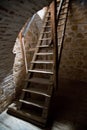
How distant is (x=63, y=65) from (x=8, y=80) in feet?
7.16

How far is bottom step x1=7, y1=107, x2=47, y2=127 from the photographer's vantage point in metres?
2.60

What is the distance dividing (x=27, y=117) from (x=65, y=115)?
77 cm

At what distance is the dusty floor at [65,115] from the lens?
2559mm

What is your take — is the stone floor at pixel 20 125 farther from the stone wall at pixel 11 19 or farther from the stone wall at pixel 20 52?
the stone wall at pixel 20 52

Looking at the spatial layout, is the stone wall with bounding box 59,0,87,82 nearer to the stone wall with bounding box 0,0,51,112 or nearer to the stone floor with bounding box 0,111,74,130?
the stone floor with bounding box 0,111,74,130

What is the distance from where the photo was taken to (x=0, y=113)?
2.92m

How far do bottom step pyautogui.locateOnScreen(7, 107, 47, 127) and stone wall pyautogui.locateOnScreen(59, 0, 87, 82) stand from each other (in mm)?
2253

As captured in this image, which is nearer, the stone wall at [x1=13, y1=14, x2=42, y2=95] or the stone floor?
the stone floor

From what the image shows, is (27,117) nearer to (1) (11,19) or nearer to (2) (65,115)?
(2) (65,115)

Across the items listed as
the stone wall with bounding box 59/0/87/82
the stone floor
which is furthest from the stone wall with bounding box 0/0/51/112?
the stone wall with bounding box 59/0/87/82

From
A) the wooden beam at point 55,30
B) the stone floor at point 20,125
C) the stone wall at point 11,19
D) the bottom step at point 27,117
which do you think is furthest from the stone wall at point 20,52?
the stone floor at point 20,125

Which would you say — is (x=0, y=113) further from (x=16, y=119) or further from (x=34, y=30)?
(x=34, y=30)

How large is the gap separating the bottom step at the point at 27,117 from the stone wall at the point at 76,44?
225cm

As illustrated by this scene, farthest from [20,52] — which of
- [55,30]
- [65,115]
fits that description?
[65,115]
